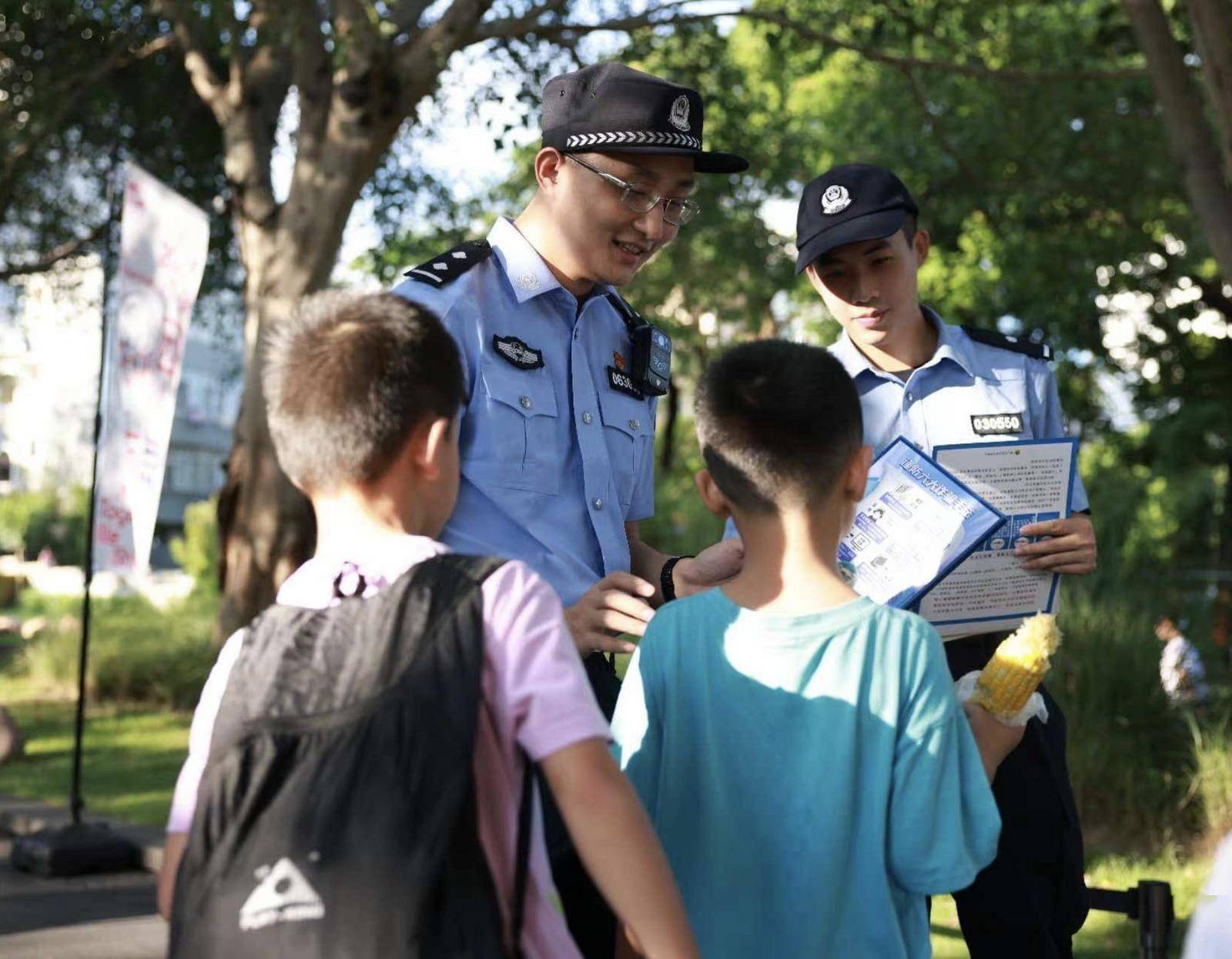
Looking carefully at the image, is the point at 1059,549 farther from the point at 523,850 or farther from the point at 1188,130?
the point at 1188,130

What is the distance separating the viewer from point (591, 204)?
319cm

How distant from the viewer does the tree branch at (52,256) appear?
56.5ft

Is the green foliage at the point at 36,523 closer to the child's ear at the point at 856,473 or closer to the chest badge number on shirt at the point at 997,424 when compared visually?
the chest badge number on shirt at the point at 997,424

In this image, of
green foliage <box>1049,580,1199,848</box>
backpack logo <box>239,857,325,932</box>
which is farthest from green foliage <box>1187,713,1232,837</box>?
backpack logo <box>239,857,325,932</box>

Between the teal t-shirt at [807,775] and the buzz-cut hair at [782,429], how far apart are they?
0.19 m

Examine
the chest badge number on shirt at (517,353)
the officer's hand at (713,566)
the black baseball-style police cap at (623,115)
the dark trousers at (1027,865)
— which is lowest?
the dark trousers at (1027,865)

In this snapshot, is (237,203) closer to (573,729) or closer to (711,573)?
(711,573)

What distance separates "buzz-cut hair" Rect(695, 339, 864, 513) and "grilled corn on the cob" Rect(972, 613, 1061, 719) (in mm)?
394

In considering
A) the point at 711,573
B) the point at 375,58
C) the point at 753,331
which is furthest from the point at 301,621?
the point at 753,331

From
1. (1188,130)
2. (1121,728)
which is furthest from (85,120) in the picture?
(1121,728)

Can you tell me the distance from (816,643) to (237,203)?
10.8 meters

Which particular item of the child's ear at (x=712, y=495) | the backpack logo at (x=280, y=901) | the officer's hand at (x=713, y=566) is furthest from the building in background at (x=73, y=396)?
the backpack logo at (x=280, y=901)

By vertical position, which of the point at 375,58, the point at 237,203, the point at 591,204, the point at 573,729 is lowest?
the point at 573,729

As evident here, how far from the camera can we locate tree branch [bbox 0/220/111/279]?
17234mm
